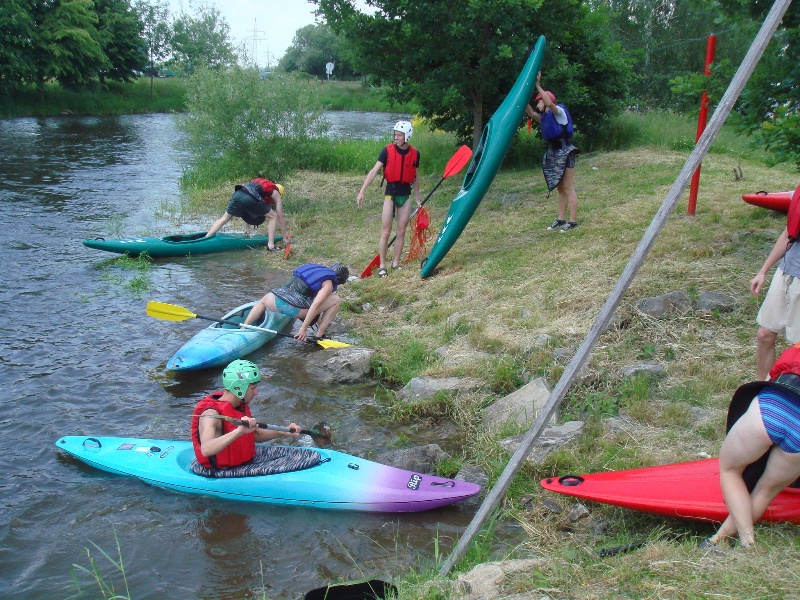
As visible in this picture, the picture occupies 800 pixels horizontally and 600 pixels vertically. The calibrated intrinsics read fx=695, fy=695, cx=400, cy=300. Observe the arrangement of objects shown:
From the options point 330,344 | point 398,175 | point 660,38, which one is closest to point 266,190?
point 398,175

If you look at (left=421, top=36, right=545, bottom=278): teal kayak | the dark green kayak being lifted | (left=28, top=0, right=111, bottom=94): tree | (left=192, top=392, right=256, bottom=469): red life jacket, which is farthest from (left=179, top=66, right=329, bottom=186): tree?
(left=28, top=0, right=111, bottom=94): tree

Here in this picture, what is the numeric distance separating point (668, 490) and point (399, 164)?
16.2ft

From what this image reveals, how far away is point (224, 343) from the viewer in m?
6.23

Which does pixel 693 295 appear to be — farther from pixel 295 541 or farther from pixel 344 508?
pixel 295 541

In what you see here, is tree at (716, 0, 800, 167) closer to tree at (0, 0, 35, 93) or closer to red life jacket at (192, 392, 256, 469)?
red life jacket at (192, 392, 256, 469)

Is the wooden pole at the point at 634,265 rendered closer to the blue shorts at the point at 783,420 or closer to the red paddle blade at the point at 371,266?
the blue shorts at the point at 783,420

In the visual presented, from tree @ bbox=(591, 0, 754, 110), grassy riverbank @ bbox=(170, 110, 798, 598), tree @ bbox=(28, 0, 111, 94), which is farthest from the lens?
tree @ bbox=(28, 0, 111, 94)

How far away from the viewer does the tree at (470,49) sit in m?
9.51

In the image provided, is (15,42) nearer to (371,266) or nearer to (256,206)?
(256,206)

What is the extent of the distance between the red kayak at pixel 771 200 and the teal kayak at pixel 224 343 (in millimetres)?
4704

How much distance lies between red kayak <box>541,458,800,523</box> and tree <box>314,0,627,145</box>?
6.96 meters

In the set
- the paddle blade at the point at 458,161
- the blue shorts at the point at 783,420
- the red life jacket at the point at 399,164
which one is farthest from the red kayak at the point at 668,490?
the paddle blade at the point at 458,161

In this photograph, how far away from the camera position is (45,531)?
159 inches

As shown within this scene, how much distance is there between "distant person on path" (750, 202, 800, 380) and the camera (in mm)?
3621
